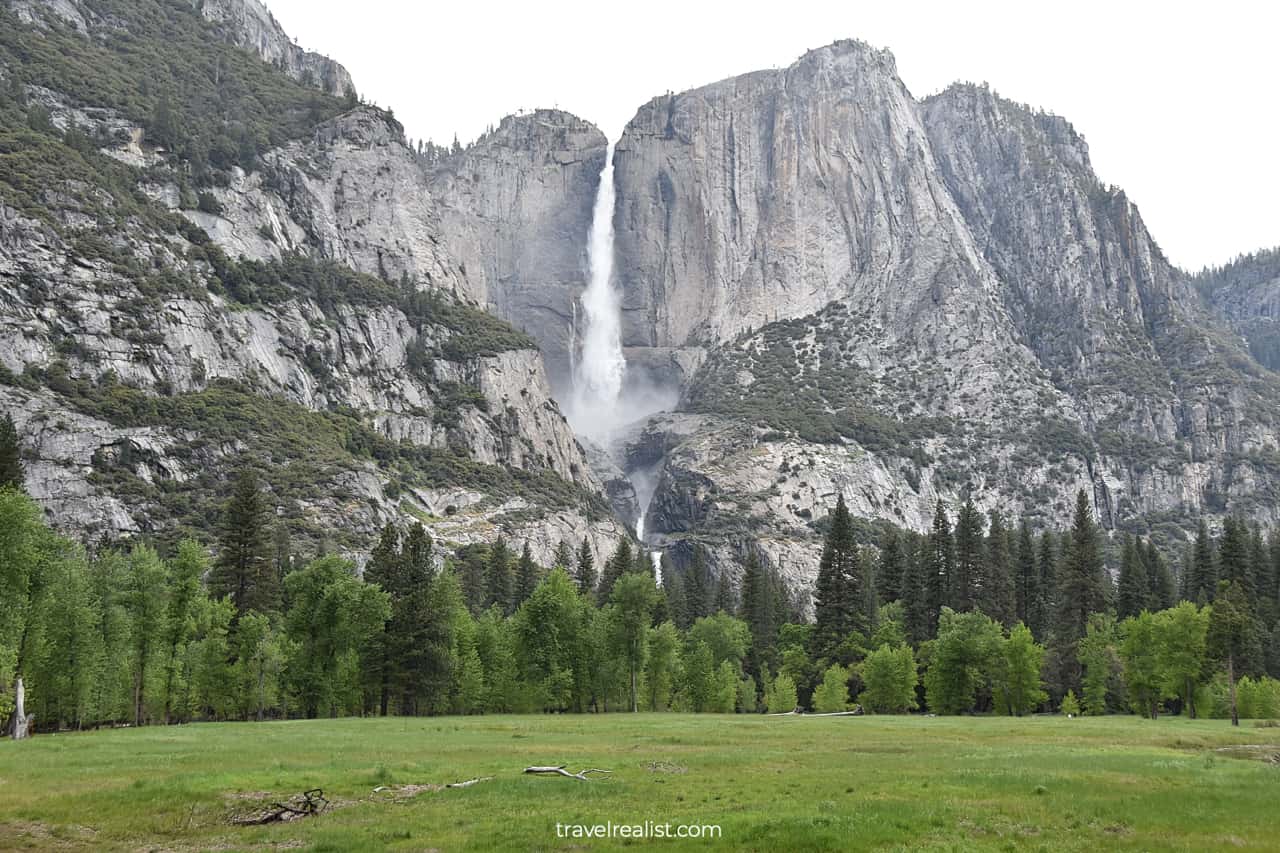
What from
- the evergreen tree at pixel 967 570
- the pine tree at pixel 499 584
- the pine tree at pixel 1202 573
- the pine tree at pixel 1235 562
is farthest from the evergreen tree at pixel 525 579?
the pine tree at pixel 1235 562

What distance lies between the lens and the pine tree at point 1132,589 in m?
124

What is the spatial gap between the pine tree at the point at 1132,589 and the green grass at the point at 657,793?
82.5 meters

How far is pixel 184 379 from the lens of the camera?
6895 inches

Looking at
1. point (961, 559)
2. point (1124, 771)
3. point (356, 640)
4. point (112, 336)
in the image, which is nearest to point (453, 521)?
point (112, 336)

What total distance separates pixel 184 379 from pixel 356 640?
112443mm

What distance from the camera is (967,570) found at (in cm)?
12719

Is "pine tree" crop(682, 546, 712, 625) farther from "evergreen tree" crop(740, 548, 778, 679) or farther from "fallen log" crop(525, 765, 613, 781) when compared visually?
"fallen log" crop(525, 765, 613, 781)

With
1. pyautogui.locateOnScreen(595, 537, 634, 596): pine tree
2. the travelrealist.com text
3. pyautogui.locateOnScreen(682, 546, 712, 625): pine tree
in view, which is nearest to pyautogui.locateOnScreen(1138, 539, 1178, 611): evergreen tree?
pyautogui.locateOnScreen(682, 546, 712, 625): pine tree

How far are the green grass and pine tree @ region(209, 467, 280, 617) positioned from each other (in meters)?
49.9

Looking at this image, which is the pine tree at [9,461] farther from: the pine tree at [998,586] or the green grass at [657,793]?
the pine tree at [998,586]

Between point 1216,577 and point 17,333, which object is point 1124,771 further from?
point 17,333

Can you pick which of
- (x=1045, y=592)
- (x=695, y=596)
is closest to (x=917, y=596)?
(x=1045, y=592)

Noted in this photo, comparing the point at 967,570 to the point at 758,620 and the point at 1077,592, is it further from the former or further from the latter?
the point at 758,620

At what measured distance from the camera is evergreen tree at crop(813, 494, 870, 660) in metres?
120
